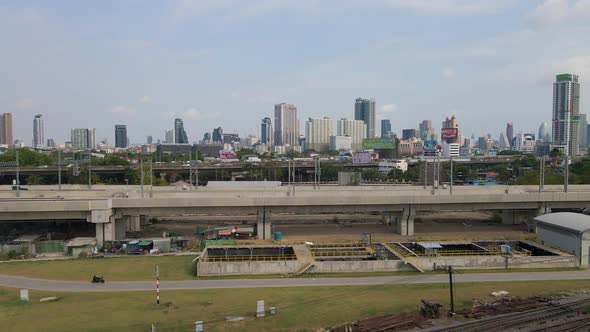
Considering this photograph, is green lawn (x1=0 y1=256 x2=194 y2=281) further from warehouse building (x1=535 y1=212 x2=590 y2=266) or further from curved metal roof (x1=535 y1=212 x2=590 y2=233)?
curved metal roof (x1=535 y1=212 x2=590 y2=233)

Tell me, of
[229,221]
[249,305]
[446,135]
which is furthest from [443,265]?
[446,135]

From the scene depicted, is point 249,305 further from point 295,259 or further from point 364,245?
point 364,245

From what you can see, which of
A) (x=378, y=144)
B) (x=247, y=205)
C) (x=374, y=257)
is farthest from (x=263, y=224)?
(x=378, y=144)

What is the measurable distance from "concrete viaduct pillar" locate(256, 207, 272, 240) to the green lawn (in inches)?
386

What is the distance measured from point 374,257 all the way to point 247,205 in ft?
47.2

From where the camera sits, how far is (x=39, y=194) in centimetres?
4859

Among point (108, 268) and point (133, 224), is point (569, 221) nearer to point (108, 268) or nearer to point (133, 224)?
point (108, 268)

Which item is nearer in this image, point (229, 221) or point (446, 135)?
point (229, 221)

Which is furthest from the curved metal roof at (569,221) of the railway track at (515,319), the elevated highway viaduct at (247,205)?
the railway track at (515,319)

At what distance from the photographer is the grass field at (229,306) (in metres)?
19.8

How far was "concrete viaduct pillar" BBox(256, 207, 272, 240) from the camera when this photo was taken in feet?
138

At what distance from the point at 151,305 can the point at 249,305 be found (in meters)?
5.09

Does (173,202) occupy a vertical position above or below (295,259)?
above

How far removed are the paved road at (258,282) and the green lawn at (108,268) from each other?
1159 mm
